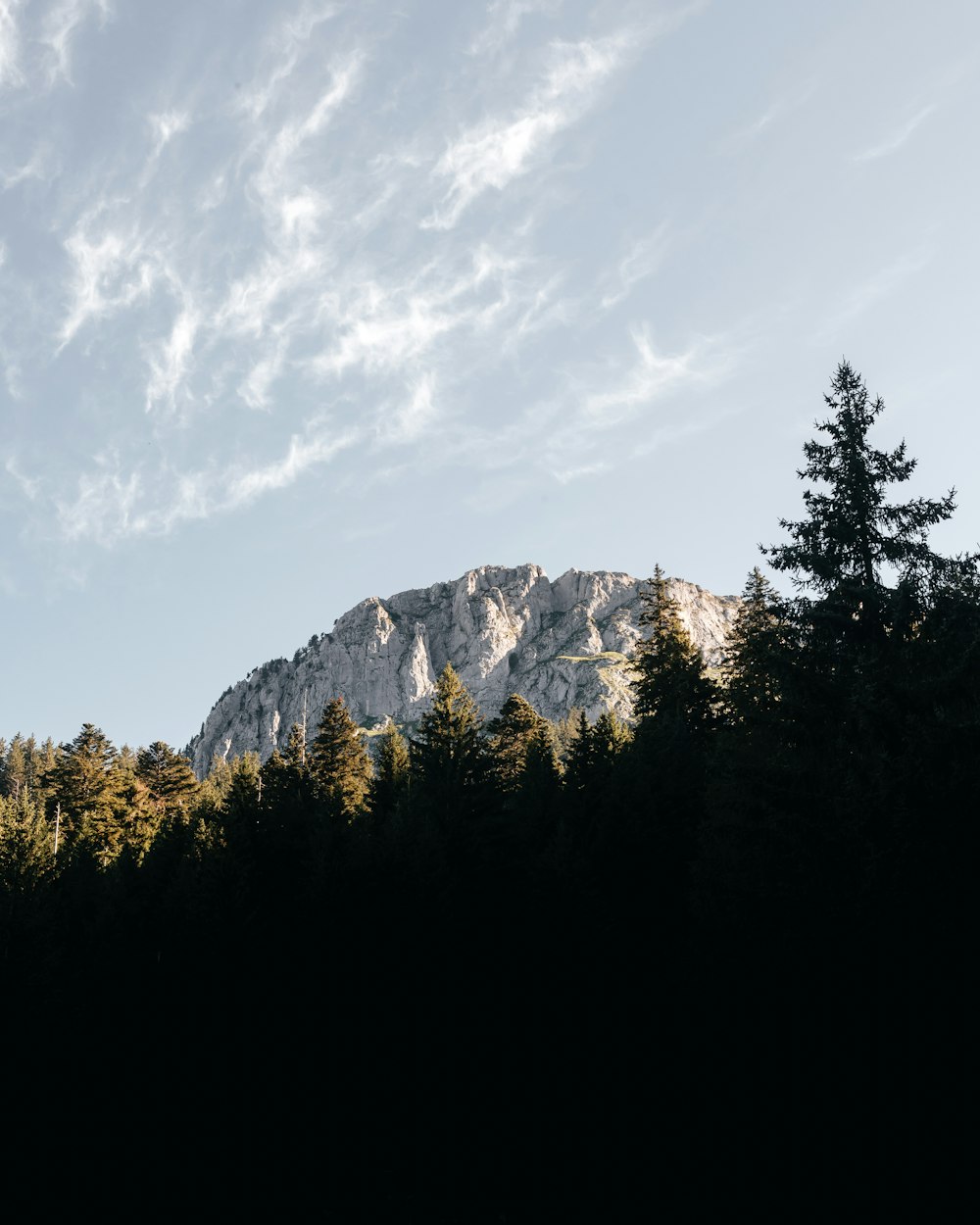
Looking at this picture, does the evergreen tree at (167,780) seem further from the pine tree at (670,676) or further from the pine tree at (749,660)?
the pine tree at (749,660)

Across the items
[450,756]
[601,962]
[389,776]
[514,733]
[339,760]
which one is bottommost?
[601,962]

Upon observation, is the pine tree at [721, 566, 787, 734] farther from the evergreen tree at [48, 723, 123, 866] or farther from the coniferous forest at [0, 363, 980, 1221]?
the evergreen tree at [48, 723, 123, 866]

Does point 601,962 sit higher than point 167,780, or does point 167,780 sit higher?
point 167,780

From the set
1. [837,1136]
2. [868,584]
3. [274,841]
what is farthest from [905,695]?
[274,841]

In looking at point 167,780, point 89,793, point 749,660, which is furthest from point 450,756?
point 167,780

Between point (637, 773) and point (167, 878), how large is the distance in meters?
24.6

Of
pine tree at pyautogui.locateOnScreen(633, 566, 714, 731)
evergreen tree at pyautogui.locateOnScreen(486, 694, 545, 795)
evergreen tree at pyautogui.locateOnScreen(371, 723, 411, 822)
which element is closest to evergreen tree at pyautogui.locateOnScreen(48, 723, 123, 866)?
evergreen tree at pyautogui.locateOnScreen(371, 723, 411, 822)

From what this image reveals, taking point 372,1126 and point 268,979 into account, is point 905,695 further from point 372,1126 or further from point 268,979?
point 268,979

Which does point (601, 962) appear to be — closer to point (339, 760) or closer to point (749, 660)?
point (749, 660)

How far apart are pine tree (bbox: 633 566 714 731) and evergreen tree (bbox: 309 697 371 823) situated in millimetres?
18503

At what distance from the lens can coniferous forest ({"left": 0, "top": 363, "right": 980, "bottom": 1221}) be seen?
50.4 ft

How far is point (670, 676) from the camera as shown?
41.1 meters

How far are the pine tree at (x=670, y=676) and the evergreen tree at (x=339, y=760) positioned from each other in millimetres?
18503

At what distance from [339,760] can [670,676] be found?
22616mm
